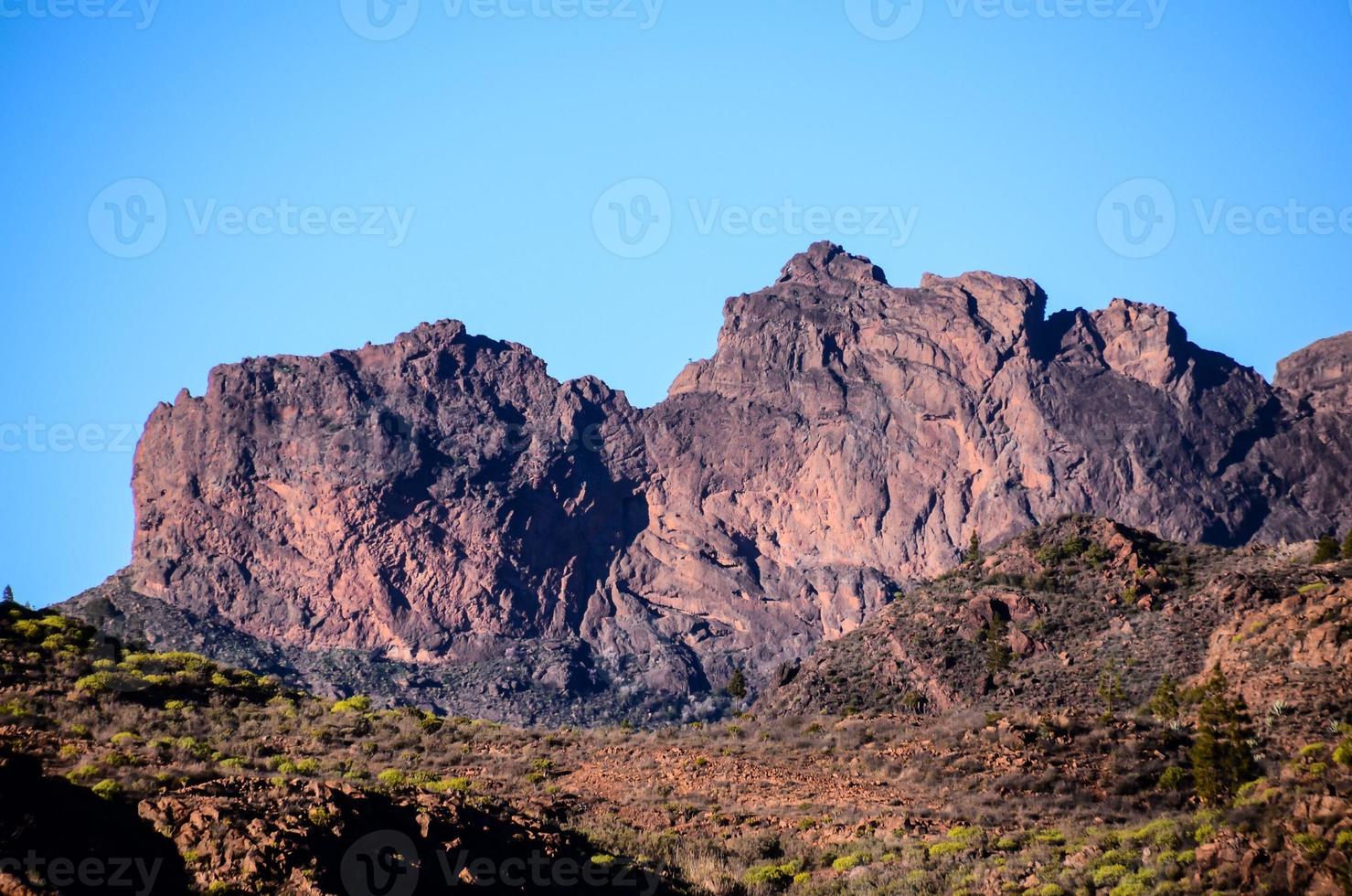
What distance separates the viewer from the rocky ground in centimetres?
2452

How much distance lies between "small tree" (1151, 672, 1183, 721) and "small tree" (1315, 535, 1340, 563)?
1806 centimetres

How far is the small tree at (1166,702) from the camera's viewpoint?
50125 mm

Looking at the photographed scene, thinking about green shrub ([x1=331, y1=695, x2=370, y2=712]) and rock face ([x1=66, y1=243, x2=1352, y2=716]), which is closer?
green shrub ([x1=331, y1=695, x2=370, y2=712])

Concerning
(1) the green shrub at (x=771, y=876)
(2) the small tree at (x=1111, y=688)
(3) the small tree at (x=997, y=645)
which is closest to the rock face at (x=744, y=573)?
(3) the small tree at (x=997, y=645)

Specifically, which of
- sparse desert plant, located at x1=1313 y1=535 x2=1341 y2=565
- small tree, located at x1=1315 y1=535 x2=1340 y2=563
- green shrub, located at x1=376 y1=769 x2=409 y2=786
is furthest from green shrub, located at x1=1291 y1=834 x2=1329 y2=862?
small tree, located at x1=1315 y1=535 x2=1340 y2=563

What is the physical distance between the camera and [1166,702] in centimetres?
5078

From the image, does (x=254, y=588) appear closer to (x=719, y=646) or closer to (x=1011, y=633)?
(x=719, y=646)

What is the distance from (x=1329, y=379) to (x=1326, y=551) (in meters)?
141

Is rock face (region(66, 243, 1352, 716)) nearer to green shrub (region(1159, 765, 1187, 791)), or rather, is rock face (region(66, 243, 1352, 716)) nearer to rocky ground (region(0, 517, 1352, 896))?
rocky ground (region(0, 517, 1352, 896))

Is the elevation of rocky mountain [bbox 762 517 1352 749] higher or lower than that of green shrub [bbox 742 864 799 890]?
higher

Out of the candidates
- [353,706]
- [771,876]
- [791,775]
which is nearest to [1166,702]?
[791,775]

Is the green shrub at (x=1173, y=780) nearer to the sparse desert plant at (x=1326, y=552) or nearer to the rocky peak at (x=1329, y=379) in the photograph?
the sparse desert plant at (x=1326, y=552)

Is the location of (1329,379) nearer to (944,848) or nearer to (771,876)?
(944,848)

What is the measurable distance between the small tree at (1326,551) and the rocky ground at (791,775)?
1389 millimetres
